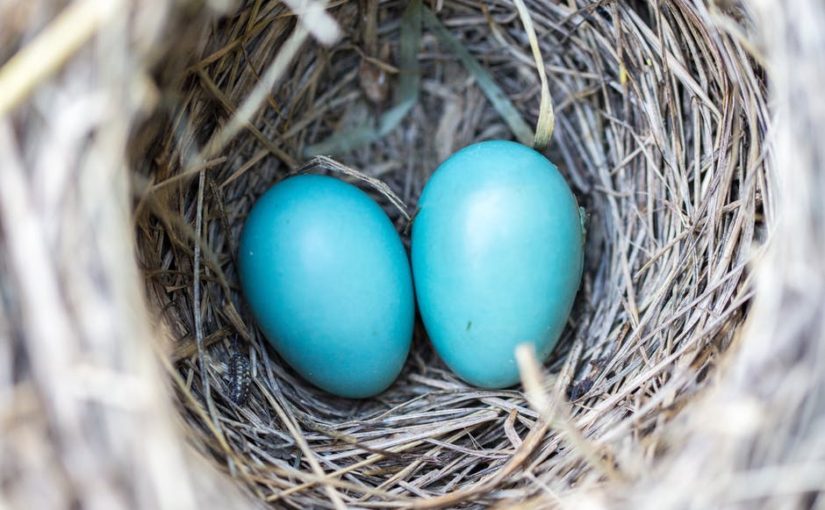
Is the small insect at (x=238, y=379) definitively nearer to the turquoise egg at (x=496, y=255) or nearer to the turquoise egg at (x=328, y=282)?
the turquoise egg at (x=328, y=282)

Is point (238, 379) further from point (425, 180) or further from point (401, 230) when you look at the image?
point (425, 180)

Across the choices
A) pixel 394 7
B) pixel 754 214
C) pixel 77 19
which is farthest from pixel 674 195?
pixel 77 19

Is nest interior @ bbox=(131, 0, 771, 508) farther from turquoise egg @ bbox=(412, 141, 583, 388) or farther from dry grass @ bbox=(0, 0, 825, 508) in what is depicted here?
turquoise egg @ bbox=(412, 141, 583, 388)

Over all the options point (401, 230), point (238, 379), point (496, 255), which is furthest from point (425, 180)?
point (238, 379)

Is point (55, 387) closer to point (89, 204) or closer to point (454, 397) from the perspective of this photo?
point (89, 204)

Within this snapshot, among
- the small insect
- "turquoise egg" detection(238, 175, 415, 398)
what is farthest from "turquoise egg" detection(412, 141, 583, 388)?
the small insect

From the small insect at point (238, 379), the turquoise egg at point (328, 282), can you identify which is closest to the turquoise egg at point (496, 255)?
the turquoise egg at point (328, 282)

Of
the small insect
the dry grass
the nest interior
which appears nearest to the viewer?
the dry grass
